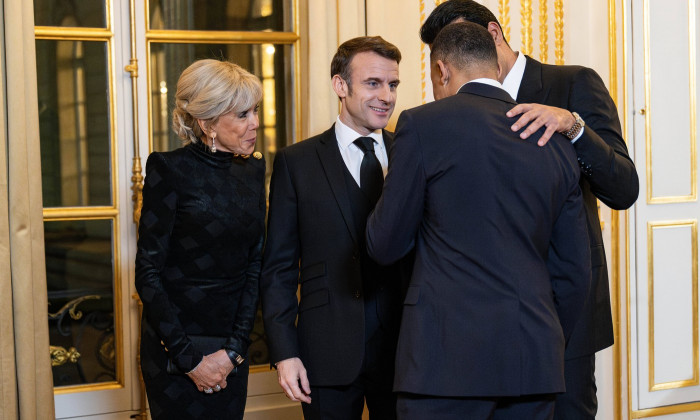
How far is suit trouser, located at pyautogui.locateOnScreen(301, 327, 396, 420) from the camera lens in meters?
2.36

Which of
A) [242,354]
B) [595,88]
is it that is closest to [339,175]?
[242,354]

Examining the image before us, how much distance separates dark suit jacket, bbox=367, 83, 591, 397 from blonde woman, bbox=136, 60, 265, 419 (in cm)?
70

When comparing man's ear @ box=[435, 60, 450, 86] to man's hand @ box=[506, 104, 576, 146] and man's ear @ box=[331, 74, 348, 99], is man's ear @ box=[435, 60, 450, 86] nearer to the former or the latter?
man's hand @ box=[506, 104, 576, 146]

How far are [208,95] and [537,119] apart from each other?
1045mm

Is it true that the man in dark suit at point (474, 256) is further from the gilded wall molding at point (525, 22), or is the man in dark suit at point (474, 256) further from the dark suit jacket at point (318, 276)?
the gilded wall molding at point (525, 22)

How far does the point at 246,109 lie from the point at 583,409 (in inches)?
54.2

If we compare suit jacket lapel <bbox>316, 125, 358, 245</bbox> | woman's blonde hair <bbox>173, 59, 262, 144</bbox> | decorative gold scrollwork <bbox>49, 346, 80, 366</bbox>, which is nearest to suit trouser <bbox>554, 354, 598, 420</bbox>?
suit jacket lapel <bbox>316, 125, 358, 245</bbox>

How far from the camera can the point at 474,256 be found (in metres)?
1.83

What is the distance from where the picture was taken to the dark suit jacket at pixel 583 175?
226 centimetres

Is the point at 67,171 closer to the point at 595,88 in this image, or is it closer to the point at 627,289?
the point at 595,88

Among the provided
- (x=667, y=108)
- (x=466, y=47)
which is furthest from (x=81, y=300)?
(x=667, y=108)

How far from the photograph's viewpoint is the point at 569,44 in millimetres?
4113

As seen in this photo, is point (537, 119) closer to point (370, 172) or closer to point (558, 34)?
point (370, 172)

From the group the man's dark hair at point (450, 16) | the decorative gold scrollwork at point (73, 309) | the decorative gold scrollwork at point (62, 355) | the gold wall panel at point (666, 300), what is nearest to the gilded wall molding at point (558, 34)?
the gold wall panel at point (666, 300)
